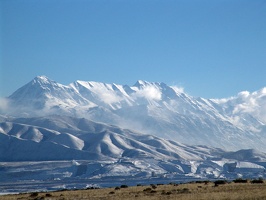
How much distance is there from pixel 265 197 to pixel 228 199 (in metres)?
4.26

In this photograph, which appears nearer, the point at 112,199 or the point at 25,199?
the point at 112,199

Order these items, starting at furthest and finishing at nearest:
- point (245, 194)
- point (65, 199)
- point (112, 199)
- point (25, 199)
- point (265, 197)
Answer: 1. point (25, 199)
2. point (65, 199)
3. point (112, 199)
4. point (245, 194)
5. point (265, 197)

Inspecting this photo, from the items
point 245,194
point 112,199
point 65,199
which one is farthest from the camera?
point 65,199

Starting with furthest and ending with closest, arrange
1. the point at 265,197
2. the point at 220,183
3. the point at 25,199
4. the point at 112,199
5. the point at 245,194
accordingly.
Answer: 1. the point at 220,183
2. the point at 25,199
3. the point at 112,199
4. the point at 245,194
5. the point at 265,197

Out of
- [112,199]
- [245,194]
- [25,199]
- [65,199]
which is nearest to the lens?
[245,194]

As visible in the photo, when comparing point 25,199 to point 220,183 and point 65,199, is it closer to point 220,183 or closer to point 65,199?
point 65,199

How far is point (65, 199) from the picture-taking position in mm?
70250

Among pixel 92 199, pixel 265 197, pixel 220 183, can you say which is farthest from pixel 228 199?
pixel 220 183

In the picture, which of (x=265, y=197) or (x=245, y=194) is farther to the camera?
(x=245, y=194)

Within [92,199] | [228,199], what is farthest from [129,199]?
[228,199]

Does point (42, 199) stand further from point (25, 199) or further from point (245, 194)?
point (245, 194)

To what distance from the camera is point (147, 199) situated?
62.3 m

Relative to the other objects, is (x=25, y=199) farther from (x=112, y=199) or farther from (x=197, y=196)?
(x=197, y=196)

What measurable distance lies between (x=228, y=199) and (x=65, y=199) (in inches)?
1016
